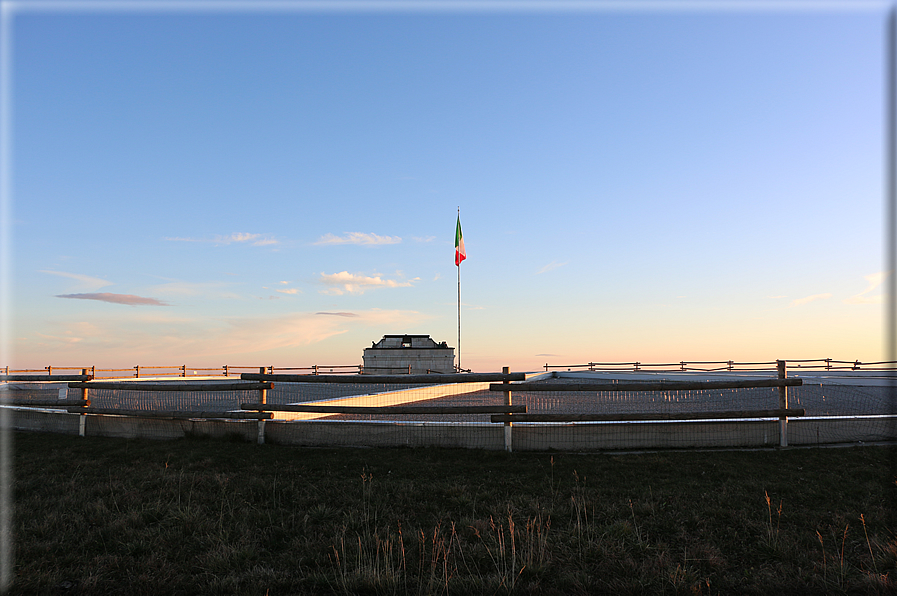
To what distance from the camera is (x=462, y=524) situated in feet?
18.1

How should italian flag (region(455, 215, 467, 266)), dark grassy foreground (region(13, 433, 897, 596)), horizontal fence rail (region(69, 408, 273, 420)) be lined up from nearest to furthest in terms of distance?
dark grassy foreground (region(13, 433, 897, 596)) < horizontal fence rail (region(69, 408, 273, 420)) < italian flag (region(455, 215, 467, 266))

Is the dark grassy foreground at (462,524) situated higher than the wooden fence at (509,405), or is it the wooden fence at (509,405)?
the wooden fence at (509,405)

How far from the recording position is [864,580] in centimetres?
428

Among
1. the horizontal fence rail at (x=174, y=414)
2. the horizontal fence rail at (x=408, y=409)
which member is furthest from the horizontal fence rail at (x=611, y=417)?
the horizontal fence rail at (x=174, y=414)

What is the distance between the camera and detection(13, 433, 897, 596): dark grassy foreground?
4.43m

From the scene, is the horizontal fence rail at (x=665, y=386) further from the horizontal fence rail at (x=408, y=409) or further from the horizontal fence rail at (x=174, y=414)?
the horizontal fence rail at (x=174, y=414)

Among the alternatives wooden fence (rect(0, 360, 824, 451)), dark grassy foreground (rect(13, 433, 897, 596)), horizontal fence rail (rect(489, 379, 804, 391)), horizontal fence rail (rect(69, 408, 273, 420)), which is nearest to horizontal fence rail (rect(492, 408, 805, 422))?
wooden fence (rect(0, 360, 824, 451))

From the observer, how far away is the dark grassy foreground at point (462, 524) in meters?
4.43

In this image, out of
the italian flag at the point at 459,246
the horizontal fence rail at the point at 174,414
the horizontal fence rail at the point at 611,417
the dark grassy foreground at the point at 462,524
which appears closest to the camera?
the dark grassy foreground at the point at 462,524

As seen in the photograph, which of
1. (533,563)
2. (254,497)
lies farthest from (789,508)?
(254,497)

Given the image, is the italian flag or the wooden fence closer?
the wooden fence

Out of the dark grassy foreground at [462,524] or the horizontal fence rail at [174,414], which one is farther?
the horizontal fence rail at [174,414]

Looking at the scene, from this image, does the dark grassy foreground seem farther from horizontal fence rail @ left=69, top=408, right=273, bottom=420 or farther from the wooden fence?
horizontal fence rail @ left=69, top=408, right=273, bottom=420

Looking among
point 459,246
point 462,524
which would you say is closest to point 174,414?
point 462,524
